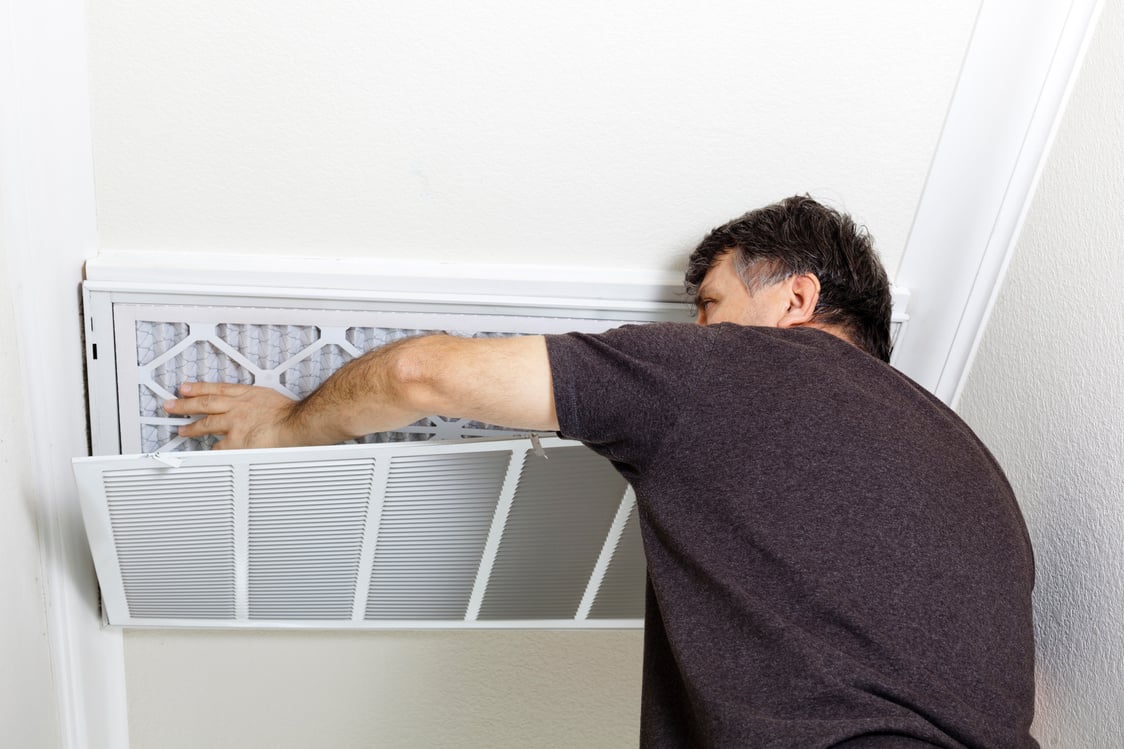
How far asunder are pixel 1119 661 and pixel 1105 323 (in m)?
0.37

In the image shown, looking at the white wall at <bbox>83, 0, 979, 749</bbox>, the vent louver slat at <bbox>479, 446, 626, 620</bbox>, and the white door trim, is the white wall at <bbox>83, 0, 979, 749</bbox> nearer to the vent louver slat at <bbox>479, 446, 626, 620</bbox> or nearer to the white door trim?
the white door trim

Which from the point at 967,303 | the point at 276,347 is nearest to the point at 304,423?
the point at 276,347

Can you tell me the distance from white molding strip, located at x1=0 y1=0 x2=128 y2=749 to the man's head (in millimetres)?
770

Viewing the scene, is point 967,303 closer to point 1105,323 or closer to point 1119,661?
point 1105,323

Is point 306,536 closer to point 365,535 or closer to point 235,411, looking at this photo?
point 365,535

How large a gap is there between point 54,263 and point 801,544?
902mm

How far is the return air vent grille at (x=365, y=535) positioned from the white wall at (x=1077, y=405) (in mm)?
514

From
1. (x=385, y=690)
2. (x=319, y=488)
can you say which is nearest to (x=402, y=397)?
(x=319, y=488)

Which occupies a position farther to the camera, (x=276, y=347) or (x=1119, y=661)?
(x=276, y=347)

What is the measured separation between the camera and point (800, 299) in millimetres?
1138

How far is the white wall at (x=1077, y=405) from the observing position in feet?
3.38

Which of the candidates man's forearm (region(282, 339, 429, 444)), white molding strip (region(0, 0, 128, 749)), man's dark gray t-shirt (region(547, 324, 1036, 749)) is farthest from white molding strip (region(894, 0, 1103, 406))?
white molding strip (region(0, 0, 128, 749))

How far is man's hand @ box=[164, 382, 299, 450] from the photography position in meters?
1.18

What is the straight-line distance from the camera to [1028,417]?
3.94 feet
